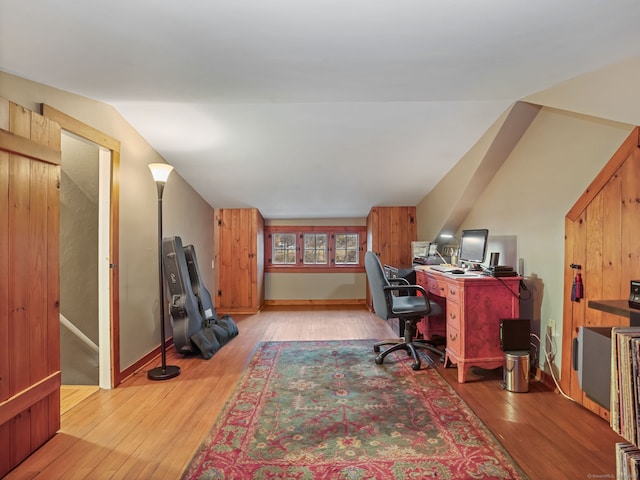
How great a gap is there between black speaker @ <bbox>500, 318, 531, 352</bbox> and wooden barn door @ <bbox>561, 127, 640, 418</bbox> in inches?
10.1

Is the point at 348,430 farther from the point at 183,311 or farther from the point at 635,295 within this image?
the point at 183,311

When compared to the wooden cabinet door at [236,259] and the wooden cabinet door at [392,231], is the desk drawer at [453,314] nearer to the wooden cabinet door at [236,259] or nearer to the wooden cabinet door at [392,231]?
the wooden cabinet door at [392,231]

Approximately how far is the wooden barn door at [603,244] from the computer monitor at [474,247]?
76cm

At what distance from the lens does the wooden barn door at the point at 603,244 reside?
6.67ft

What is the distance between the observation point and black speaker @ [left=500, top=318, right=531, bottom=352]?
273 cm

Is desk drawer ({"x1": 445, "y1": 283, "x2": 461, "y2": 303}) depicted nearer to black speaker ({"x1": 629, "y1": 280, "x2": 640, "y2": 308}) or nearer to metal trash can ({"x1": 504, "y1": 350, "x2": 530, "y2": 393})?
metal trash can ({"x1": 504, "y1": 350, "x2": 530, "y2": 393})

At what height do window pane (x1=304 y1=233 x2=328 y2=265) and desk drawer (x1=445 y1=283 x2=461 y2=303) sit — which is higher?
window pane (x1=304 y1=233 x2=328 y2=265)

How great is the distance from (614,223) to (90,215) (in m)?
3.87

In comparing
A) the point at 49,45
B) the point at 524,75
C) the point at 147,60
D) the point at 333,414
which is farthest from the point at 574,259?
the point at 49,45

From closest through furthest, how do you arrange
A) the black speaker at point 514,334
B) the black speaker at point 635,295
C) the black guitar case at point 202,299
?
the black speaker at point 635,295 → the black speaker at point 514,334 → the black guitar case at point 202,299

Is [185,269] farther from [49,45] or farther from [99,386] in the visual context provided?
[49,45]

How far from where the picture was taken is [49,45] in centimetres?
164

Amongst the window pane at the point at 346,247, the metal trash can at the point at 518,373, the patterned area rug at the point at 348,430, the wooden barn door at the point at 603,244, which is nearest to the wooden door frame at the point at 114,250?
the patterned area rug at the point at 348,430

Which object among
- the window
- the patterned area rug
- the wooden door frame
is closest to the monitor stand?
the patterned area rug
